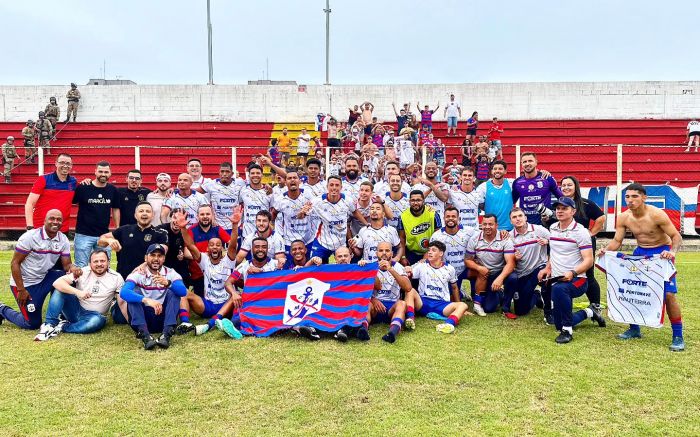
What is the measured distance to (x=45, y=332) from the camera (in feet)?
21.5

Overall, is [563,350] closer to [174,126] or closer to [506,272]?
[506,272]

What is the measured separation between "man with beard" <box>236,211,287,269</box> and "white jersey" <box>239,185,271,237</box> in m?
0.81

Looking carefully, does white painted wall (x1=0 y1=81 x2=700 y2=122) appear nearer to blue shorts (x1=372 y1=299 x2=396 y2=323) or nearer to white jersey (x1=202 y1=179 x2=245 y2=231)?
white jersey (x1=202 y1=179 x2=245 y2=231)

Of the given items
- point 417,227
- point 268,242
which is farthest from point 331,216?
point 417,227

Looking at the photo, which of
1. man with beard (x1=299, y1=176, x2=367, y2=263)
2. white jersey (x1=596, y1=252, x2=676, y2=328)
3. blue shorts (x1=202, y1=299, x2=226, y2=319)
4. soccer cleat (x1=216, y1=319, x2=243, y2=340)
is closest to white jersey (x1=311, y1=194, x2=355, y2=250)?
man with beard (x1=299, y1=176, x2=367, y2=263)

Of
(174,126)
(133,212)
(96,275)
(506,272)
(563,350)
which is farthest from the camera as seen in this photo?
(174,126)

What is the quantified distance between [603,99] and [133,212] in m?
21.7

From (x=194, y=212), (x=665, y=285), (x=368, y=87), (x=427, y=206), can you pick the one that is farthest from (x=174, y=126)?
(x=665, y=285)

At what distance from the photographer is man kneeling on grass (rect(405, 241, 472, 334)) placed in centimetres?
730

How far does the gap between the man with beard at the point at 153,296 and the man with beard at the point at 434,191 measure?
382 centimetres

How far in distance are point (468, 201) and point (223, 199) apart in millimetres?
3728

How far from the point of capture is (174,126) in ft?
77.9

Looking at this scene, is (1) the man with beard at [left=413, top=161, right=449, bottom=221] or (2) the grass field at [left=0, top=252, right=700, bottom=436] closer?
(2) the grass field at [left=0, top=252, right=700, bottom=436]

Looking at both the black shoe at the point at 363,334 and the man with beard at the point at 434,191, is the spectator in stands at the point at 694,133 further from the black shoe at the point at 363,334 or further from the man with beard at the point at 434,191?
the black shoe at the point at 363,334
